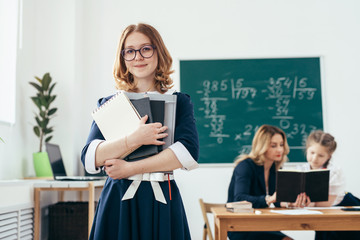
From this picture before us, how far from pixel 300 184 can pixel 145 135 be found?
71.5 inches

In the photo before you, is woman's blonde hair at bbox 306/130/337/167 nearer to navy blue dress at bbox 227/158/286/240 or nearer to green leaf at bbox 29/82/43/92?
navy blue dress at bbox 227/158/286/240

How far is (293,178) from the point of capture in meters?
2.55

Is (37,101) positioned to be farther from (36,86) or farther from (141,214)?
(141,214)

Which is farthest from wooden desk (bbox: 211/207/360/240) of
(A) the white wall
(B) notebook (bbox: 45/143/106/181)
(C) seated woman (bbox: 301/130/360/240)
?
(A) the white wall

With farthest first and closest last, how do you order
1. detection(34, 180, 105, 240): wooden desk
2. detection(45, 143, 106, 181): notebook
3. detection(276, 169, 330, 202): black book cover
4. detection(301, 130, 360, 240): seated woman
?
detection(45, 143, 106, 181): notebook
detection(34, 180, 105, 240): wooden desk
detection(301, 130, 360, 240): seated woman
detection(276, 169, 330, 202): black book cover

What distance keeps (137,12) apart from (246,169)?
2.41 metres

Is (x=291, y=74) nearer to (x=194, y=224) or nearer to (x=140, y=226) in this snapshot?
(x=194, y=224)

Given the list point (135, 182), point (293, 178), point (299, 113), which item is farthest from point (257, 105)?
point (135, 182)

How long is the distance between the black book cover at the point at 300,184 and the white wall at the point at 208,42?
1.58 metres

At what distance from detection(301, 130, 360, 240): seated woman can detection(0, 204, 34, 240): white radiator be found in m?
2.19

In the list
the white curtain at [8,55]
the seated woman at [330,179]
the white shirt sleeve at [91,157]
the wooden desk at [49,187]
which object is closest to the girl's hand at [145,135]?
the white shirt sleeve at [91,157]

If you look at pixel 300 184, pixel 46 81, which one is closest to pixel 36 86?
pixel 46 81

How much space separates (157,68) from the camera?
1.26 m

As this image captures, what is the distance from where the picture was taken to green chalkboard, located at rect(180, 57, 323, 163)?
13.8 feet
